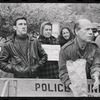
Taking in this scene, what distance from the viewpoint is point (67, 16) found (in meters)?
9.16

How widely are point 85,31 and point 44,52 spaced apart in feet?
3.24

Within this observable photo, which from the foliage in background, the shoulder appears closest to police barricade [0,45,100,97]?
the shoulder

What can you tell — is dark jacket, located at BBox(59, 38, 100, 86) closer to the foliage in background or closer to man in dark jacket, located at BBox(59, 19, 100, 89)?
man in dark jacket, located at BBox(59, 19, 100, 89)

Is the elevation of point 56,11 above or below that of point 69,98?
above

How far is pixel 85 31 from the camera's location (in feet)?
29.3

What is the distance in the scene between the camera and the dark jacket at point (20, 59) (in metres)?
8.86

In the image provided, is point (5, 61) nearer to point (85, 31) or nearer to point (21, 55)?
point (21, 55)

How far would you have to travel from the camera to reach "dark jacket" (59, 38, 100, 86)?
8844 mm

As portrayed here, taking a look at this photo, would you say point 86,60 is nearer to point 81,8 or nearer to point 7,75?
point 81,8

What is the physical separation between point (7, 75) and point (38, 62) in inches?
28.3

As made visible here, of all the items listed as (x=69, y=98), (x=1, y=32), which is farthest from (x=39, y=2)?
(x=69, y=98)

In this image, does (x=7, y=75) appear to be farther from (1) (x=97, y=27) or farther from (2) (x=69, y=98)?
(1) (x=97, y=27)

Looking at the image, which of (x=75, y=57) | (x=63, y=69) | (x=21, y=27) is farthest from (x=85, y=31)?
(x=21, y=27)

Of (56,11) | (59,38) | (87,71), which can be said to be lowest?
(87,71)
